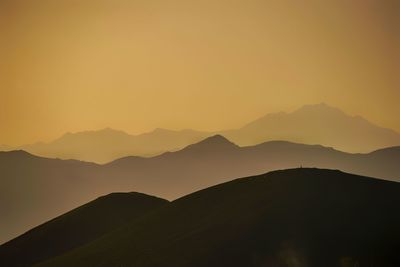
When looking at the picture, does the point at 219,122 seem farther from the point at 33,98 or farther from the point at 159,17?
the point at 33,98

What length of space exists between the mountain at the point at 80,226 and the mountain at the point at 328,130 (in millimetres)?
12137

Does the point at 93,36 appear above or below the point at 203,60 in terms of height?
above

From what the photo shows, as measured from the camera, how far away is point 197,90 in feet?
163

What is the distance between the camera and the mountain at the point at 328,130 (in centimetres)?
4691

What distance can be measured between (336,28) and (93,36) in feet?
63.5

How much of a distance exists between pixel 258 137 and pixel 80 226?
57.1 ft

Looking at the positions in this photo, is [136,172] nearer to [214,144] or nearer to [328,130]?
[214,144]

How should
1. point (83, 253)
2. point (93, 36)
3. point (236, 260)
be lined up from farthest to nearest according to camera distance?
point (93, 36), point (83, 253), point (236, 260)

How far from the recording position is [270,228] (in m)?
41.6

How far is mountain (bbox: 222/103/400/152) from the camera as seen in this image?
154 ft

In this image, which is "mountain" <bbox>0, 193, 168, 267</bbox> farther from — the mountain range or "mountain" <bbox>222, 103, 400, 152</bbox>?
"mountain" <bbox>222, 103, 400, 152</bbox>

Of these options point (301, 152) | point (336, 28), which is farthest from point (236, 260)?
point (336, 28)

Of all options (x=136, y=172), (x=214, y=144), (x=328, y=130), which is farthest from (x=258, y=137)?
(x=136, y=172)

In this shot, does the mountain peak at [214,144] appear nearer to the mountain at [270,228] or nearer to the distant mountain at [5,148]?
the mountain at [270,228]
